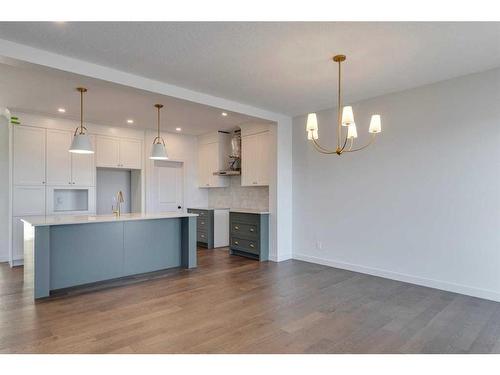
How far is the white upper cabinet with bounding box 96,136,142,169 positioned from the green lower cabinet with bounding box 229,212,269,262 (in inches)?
98.2

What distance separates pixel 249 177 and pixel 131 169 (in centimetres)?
272

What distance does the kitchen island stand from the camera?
354 centimetres

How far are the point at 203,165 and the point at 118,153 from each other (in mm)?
1946

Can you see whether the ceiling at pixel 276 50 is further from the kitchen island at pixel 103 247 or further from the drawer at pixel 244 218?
the drawer at pixel 244 218

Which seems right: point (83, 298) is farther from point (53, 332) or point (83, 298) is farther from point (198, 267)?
point (198, 267)

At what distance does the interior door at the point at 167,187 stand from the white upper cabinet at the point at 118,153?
0.48m

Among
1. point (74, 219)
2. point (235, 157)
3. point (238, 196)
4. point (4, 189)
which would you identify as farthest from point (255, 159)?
point (4, 189)

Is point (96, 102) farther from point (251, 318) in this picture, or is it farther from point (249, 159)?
point (251, 318)

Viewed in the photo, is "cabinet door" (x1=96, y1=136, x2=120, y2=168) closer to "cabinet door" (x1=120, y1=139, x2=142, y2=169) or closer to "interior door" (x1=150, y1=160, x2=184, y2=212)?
"cabinet door" (x1=120, y1=139, x2=142, y2=169)

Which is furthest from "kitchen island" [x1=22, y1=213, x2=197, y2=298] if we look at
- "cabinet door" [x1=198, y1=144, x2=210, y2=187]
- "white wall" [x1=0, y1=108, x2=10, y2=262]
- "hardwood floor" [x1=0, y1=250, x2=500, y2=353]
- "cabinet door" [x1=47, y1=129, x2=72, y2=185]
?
"cabinet door" [x1=198, y1=144, x2=210, y2=187]

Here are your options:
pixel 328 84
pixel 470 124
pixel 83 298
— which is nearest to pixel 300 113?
pixel 328 84

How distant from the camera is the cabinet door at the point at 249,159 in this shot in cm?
599

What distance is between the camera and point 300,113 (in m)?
5.38
